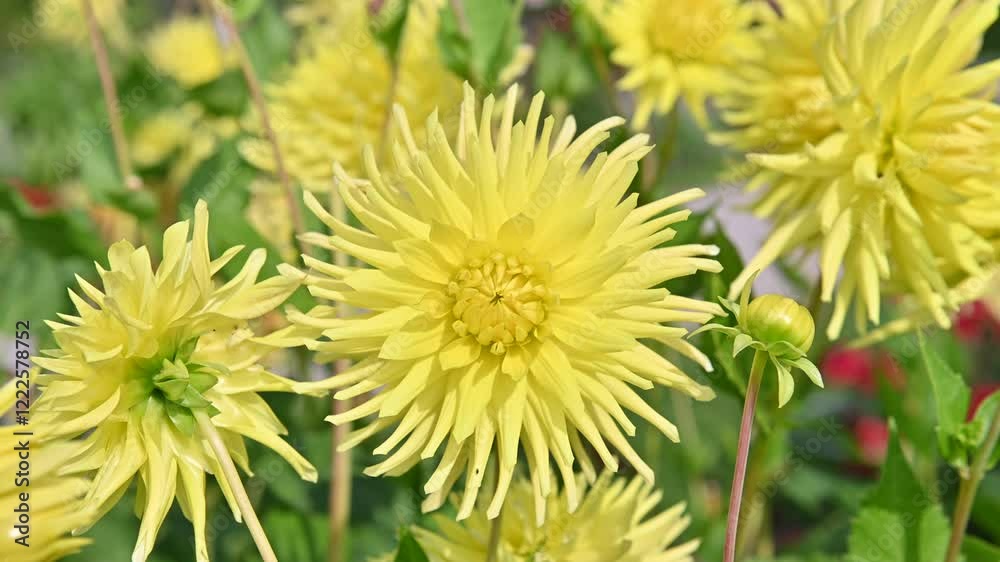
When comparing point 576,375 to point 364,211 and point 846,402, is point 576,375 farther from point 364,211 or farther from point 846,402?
point 846,402

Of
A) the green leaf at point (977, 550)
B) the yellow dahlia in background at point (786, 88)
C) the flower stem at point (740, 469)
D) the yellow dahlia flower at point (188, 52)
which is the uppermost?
the yellow dahlia flower at point (188, 52)

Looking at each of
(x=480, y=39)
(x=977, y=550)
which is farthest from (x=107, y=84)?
(x=977, y=550)

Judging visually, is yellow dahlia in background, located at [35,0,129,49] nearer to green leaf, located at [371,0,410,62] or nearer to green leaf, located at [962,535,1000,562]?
green leaf, located at [371,0,410,62]

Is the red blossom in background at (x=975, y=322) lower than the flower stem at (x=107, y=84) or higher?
lower

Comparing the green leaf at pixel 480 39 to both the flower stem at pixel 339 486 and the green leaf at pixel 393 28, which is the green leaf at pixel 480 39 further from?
the flower stem at pixel 339 486

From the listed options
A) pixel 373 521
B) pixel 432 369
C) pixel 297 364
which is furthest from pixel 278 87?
pixel 432 369

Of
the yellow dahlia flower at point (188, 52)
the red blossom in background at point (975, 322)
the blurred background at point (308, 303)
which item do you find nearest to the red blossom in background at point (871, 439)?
the blurred background at point (308, 303)

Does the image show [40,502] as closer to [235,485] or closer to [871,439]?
[235,485]
